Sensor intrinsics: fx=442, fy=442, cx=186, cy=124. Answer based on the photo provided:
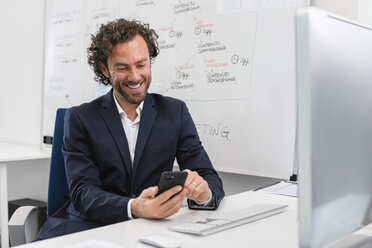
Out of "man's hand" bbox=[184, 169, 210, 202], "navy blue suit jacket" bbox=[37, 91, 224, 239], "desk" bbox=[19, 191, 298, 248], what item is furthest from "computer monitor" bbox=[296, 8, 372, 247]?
"navy blue suit jacket" bbox=[37, 91, 224, 239]

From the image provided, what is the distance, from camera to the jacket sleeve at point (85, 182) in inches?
50.6

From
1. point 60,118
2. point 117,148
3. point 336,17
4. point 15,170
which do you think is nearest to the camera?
point 336,17

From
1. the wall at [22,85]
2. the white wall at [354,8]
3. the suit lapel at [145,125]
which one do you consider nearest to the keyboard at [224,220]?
the suit lapel at [145,125]

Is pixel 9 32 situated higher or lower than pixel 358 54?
higher

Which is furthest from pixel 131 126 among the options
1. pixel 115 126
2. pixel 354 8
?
pixel 354 8

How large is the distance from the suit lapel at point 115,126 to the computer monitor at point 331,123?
0.94m

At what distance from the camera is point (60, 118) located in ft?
5.54

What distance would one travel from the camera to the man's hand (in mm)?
1272

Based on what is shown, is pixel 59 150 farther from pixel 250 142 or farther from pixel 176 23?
pixel 176 23

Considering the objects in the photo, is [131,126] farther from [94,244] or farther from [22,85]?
[22,85]

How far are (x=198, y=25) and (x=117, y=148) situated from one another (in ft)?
3.27

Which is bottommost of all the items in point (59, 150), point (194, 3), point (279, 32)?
point (59, 150)

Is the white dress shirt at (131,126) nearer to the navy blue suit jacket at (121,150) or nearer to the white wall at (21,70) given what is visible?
the navy blue suit jacket at (121,150)

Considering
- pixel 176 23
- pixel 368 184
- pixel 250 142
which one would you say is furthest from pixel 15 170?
pixel 368 184
